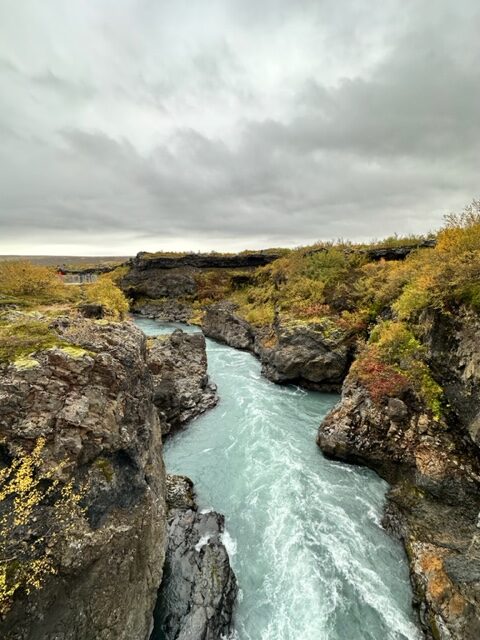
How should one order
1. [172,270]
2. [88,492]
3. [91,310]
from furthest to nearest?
[172,270] → [91,310] → [88,492]

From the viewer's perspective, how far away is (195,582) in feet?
29.2

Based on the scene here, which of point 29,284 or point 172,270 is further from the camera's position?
point 172,270

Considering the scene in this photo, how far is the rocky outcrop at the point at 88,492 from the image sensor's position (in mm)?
5848

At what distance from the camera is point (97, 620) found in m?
6.21

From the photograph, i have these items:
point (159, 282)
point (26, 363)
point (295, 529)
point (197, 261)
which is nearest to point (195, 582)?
point (295, 529)

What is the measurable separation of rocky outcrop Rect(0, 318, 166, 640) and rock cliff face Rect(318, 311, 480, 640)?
725 centimetres

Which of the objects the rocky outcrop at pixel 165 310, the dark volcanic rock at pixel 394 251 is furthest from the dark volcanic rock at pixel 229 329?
the dark volcanic rock at pixel 394 251

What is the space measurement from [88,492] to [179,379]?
14361mm

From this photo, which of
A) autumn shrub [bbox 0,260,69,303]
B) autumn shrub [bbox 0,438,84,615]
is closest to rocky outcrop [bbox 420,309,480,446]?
autumn shrub [bbox 0,438,84,615]

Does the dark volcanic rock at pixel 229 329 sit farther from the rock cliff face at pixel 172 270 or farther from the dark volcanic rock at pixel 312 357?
the rock cliff face at pixel 172 270

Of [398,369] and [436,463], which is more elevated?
[398,369]

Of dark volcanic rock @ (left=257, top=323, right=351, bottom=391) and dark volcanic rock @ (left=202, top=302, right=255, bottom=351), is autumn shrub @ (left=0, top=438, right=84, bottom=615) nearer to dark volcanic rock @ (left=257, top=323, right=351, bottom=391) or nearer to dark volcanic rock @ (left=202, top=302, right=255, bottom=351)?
dark volcanic rock @ (left=257, top=323, right=351, bottom=391)

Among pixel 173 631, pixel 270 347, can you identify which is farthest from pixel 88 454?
pixel 270 347

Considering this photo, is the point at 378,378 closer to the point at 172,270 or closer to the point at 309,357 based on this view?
the point at 309,357
